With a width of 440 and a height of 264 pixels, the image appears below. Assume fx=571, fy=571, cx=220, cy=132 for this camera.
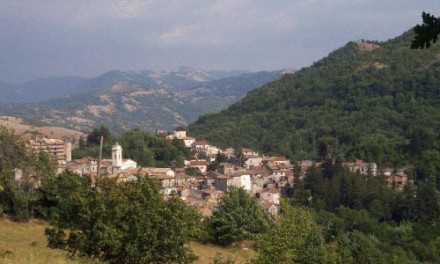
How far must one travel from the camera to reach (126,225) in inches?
544

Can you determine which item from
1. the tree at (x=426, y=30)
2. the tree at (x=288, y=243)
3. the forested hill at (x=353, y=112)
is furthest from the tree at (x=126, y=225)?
the forested hill at (x=353, y=112)

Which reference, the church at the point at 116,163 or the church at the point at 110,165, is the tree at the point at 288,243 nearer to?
the church at the point at 116,163

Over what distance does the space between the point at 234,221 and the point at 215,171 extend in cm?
3538

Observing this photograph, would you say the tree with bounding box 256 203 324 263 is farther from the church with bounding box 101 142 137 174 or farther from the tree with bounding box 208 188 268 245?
the church with bounding box 101 142 137 174

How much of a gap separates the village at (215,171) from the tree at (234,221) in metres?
14.8

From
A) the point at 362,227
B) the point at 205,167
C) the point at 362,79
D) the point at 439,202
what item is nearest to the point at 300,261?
the point at 362,227

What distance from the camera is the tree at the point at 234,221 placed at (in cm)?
2659

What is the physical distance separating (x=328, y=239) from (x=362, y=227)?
751cm

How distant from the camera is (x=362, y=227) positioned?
4209 cm

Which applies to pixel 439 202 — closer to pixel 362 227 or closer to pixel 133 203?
pixel 362 227

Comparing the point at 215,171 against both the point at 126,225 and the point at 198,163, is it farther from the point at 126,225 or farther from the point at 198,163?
the point at 126,225

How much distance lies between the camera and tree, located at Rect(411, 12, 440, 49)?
9.81 ft

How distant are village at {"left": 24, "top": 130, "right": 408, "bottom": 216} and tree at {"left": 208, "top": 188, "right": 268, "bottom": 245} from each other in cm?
1476

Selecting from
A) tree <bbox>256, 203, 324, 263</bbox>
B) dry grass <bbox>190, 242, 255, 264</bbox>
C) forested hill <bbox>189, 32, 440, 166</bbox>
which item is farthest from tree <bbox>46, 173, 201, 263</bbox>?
forested hill <bbox>189, 32, 440, 166</bbox>
